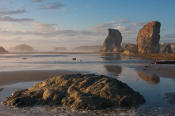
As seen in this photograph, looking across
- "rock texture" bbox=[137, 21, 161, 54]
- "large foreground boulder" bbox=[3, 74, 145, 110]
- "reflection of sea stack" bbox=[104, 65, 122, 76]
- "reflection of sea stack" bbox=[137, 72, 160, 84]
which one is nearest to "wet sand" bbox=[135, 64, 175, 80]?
"reflection of sea stack" bbox=[137, 72, 160, 84]

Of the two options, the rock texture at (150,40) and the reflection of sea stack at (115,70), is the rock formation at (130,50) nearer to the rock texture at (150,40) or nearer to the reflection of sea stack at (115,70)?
the rock texture at (150,40)

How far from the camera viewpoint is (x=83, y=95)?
41.1 ft

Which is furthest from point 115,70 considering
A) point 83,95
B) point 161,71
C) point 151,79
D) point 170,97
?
point 83,95

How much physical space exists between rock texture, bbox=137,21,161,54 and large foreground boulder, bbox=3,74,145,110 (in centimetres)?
11888

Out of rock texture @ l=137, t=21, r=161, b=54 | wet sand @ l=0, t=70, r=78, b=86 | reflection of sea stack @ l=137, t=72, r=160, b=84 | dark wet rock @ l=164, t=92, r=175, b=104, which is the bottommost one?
reflection of sea stack @ l=137, t=72, r=160, b=84

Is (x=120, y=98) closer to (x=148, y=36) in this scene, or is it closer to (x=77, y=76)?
(x=77, y=76)

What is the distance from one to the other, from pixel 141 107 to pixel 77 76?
19.4ft

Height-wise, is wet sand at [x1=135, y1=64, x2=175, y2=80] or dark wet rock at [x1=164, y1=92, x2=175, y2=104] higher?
dark wet rock at [x1=164, y1=92, x2=175, y2=104]

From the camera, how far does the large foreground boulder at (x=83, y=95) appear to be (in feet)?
38.8

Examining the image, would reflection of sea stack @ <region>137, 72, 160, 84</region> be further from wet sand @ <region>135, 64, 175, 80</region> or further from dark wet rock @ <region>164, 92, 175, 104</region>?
dark wet rock @ <region>164, 92, 175, 104</region>

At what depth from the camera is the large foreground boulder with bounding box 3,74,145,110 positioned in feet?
38.8

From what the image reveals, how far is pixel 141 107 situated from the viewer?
11.4 m

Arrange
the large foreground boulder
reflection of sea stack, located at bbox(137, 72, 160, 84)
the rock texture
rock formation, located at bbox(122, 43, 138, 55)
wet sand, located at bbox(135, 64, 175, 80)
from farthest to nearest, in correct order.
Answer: the rock texture
rock formation, located at bbox(122, 43, 138, 55)
wet sand, located at bbox(135, 64, 175, 80)
reflection of sea stack, located at bbox(137, 72, 160, 84)
the large foreground boulder

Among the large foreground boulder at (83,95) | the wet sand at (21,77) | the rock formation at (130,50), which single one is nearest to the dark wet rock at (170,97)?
the large foreground boulder at (83,95)
